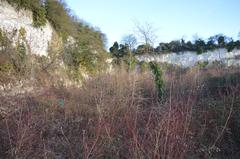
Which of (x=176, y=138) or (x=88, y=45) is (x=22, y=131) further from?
(x=88, y=45)

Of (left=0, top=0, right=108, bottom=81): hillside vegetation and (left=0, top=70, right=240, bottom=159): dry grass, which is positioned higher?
(left=0, top=0, right=108, bottom=81): hillside vegetation

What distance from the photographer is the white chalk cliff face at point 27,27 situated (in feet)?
36.8

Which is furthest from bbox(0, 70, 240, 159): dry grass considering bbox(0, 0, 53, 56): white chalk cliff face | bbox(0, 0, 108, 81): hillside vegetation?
bbox(0, 0, 53, 56): white chalk cliff face

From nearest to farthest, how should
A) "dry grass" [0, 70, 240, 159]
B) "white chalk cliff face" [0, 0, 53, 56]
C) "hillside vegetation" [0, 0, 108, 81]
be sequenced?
"dry grass" [0, 70, 240, 159], "hillside vegetation" [0, 0, 108, 81], "white chalk cliff face" [0, 0, 53, 56]

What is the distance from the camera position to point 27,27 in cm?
1265

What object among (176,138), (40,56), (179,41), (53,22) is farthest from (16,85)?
(179,41)

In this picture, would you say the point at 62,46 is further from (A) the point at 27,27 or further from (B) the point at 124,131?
(B) the point at 124,131

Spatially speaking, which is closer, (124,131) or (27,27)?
(124,131)

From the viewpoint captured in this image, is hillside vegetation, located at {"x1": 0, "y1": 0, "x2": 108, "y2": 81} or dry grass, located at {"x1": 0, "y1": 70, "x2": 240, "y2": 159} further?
hillside vegetation, located at {"x1": 0, "y1": 0, "x2": 108, "y2": 81}

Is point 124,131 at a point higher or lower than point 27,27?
lower

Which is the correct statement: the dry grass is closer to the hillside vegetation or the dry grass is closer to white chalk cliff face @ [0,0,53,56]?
the hillside vegetation

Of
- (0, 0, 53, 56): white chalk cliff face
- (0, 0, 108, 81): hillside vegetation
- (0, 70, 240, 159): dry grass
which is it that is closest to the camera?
(0, 70, 240, 159): dry grass

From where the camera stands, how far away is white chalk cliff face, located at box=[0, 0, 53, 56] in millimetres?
11219

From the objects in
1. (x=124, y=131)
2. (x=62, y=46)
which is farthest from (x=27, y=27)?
(x=124, y=131)
